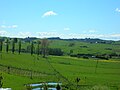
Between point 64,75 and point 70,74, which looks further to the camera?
point 70,74

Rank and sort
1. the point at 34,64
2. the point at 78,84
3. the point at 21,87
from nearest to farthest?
the point at 21,87, the point at 78,84, the point at 34,64

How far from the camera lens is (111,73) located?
149m

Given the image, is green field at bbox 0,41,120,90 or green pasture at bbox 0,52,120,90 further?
green pasture at bbox 0,52,120,90

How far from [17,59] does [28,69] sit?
2764 centimetres

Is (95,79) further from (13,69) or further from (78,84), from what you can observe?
Result: (13,69)

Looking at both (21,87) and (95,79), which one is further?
(95,79)

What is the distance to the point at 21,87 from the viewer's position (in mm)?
87812

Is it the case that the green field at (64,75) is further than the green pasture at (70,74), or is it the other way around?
the green pasture at (70,74)

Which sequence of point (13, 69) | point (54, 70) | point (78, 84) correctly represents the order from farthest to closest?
point (54, 70) → point (13, 69) → point (78, 84)

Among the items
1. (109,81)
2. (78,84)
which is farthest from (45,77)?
(109,81)

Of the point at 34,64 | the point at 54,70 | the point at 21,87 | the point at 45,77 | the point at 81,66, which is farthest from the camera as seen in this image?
the point at 81,66

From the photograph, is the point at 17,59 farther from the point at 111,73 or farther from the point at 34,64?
the point at 111,73

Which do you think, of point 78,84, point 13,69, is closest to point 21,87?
point 78,84

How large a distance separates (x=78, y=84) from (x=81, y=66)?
57.7m
